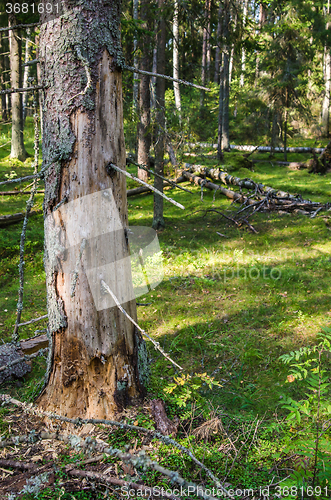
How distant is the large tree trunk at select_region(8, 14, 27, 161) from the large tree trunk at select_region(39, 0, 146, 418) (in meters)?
12.6

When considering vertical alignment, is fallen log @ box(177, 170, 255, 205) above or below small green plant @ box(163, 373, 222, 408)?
above

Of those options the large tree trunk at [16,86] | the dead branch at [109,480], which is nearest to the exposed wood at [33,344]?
the dead branch at [109,480]

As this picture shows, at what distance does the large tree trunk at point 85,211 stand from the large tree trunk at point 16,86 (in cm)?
1258

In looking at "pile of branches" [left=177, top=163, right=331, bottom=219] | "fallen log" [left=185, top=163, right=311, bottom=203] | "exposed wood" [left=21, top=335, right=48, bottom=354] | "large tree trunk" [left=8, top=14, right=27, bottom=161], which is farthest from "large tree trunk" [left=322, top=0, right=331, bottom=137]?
"exposed wood" [left=21, top=335, right=48, bottom=354]

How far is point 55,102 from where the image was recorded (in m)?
2.69

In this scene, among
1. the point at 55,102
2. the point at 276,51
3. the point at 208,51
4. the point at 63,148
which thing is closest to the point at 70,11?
the point at 55,102

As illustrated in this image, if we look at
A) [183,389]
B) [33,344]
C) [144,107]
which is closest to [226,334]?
[183,389]

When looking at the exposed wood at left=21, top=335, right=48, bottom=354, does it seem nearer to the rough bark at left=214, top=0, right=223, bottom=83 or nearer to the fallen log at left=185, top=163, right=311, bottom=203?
the fallen log at left=185, top=163, right=311, bottom=203

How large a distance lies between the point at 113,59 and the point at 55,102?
60 centimetres

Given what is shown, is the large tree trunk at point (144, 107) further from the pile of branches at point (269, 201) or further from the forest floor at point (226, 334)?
the pile of branches at point (269, 201)

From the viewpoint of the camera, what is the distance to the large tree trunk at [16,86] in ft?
45.3

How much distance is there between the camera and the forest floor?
270cm

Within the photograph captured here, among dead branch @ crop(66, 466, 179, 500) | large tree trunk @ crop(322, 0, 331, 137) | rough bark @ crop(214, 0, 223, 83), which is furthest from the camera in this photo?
large tree trunk @ crop(322, 0, 331, 137)

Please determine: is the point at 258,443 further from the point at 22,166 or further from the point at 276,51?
the point at 276,51
